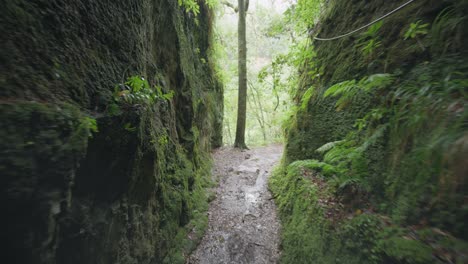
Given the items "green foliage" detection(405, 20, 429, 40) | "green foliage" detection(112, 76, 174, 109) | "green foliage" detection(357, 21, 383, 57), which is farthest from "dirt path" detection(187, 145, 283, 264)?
"green foliage" detection(405, 20, 429, 40)

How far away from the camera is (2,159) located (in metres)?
1.20

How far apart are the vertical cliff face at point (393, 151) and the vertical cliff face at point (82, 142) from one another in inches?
111

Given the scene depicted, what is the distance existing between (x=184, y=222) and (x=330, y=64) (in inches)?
205

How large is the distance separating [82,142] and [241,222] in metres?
4.12

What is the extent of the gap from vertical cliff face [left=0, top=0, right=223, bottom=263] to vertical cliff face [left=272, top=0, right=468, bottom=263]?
283cm

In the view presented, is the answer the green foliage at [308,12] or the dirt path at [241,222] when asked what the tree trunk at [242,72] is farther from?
the green foliage at [308,12]

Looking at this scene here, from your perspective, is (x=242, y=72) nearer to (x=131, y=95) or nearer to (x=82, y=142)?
(x=131, y=95)

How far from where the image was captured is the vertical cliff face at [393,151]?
69.7 inches

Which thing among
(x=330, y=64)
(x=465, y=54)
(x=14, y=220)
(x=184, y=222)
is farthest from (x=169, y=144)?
(x=465, y=54)

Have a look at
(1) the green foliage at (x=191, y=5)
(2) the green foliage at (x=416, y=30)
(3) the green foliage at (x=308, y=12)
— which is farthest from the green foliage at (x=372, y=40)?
(1) the green foliage at (x=191, y=5)

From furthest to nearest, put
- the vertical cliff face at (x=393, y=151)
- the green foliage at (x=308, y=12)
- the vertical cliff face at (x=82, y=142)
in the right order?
the green foliage at (x=308, y=12), the vertical cliff face at (x=393, y=151), the vertical cliff face at (x=82, y=142)

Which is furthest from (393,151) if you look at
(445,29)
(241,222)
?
(241,222)

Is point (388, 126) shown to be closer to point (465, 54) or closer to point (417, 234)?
point (465, 54)

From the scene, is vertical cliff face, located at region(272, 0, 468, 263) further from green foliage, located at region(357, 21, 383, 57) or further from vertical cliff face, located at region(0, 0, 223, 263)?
vertical cliff face, located at region(0, 0, 223, 263)
